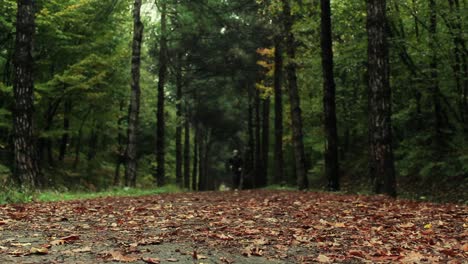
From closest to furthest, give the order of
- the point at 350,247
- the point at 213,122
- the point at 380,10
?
the point at 350,247 → the point at 380,10 → the point at 213,122

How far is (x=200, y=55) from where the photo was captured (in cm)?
2677

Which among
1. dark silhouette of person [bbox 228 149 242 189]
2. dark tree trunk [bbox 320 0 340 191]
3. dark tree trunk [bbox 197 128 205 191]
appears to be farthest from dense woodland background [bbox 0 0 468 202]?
dark tree trunk [bbox 197 128 205 191]

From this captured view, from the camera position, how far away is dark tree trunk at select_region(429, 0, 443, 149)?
47.5 ft

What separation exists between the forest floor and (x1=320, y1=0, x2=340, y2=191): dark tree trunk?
6.10 m

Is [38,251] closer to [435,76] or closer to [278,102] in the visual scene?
[435,76]

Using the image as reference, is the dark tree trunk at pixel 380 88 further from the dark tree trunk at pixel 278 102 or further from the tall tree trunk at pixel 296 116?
the dark tree trunk at pixel 278 102

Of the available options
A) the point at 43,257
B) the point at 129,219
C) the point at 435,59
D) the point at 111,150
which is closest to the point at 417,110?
the point at 435,59

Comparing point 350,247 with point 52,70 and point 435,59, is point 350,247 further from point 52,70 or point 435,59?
point 52,70

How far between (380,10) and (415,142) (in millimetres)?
7368

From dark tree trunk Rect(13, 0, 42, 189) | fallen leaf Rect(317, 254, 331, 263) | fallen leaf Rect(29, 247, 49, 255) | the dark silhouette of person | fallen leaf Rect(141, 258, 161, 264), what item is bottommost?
fallen leaf Rect(317, 254, 331, 263)

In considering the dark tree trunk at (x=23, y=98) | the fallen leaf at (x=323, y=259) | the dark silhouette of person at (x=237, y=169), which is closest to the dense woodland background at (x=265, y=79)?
the dark tree trunk at (x=23, y=98)

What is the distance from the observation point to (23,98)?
458 inches

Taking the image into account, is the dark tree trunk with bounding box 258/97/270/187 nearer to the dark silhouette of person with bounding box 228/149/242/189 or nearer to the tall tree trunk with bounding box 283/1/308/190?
the dark silhouette of person with bounding box 228/149/242/189

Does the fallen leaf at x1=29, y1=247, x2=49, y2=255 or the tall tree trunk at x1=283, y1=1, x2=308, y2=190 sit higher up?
the tall tree trunk at x1=283, y1=1, x2=308, y2=190
